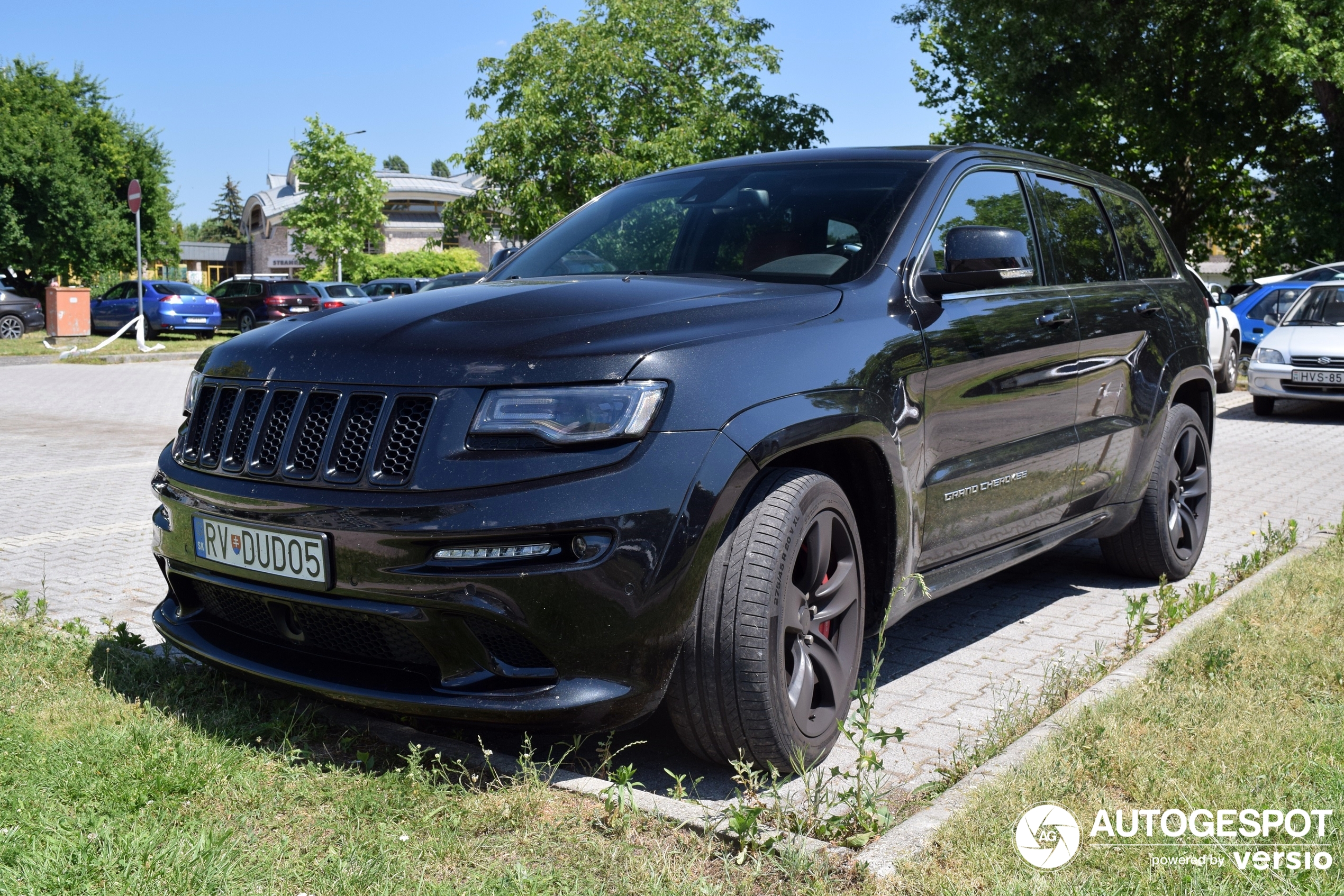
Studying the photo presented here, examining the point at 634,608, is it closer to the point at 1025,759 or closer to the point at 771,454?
the point at 771,454

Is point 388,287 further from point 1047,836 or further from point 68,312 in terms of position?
point 1047,836

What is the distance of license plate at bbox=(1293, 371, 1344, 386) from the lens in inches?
534

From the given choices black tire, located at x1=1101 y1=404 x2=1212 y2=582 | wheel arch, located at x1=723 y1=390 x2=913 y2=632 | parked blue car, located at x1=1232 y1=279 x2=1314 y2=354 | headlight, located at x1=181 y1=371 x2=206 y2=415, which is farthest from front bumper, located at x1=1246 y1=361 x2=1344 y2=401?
headlight, located at x1=181 y1=371 x2=206 y2=415

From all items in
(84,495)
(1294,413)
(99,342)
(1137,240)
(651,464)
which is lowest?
(99,342)

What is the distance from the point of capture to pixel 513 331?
311cm

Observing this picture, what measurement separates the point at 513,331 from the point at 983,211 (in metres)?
2.10

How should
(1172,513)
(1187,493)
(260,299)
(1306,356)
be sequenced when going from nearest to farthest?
(1172,513)
(1187,493)
(1306,356)
(260,299)

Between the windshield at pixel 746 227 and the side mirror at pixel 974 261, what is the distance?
210 mm

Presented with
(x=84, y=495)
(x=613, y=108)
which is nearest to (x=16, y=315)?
(x=613, y=108)

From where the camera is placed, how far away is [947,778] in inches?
129

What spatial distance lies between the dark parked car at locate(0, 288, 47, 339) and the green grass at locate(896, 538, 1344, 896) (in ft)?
95.5

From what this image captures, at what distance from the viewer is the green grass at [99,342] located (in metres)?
24.0

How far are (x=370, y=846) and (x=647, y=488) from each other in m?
1.03

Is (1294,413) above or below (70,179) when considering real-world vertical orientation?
below
